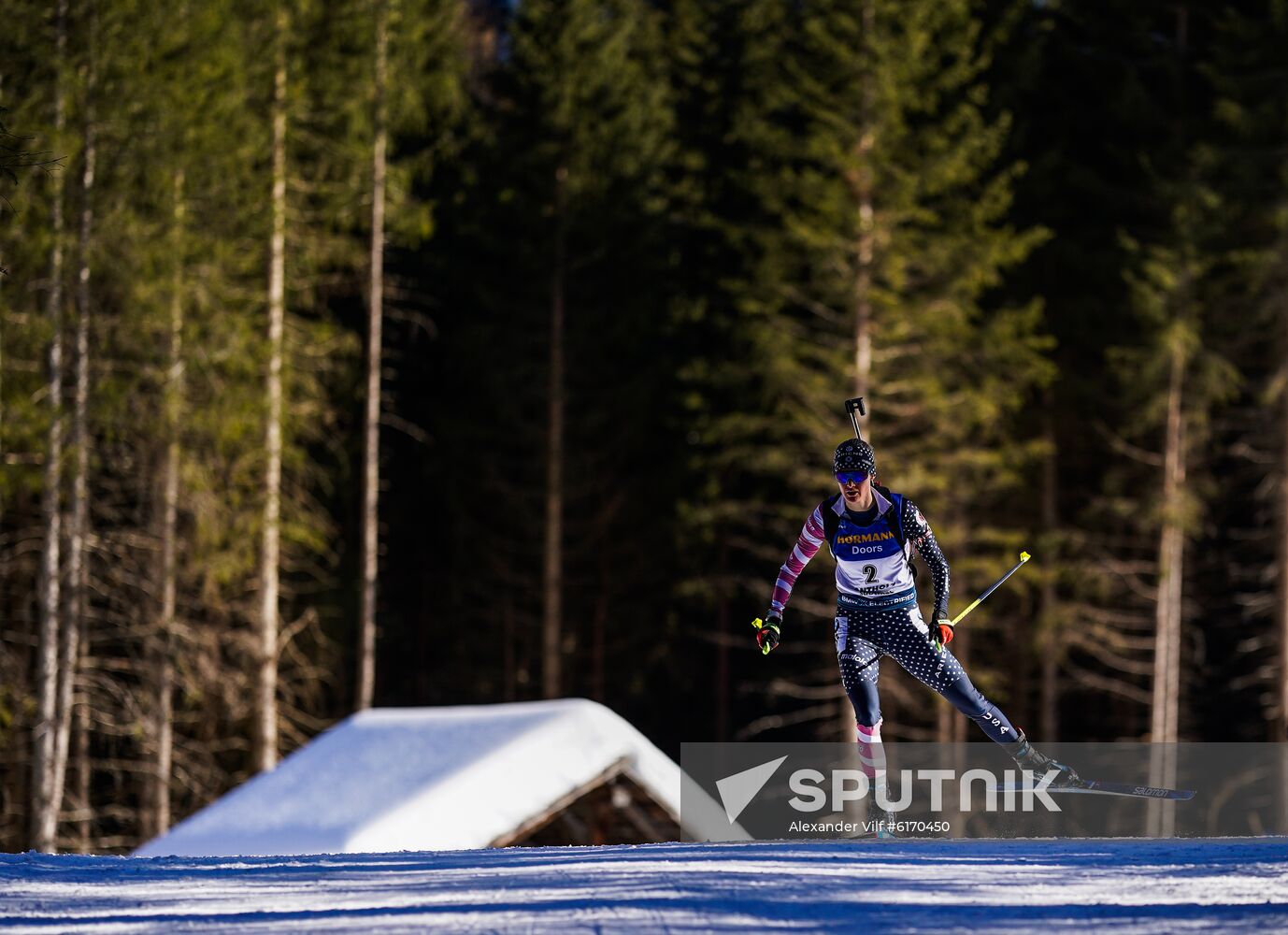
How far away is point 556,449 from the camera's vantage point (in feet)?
92.3

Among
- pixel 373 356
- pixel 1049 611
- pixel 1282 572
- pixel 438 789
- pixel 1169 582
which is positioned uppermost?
pixel 373 356

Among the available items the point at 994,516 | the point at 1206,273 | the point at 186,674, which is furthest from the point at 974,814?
the point at 186,674

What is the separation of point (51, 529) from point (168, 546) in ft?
9.36

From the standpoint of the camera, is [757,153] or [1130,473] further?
[1130,473]

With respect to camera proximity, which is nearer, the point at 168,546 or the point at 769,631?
the point at 769,631

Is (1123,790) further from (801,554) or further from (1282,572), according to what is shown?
(1282,572)

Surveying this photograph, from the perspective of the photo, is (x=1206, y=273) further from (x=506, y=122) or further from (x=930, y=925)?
(x=930, y=925)

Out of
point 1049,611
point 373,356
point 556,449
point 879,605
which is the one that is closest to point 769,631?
point 879,605

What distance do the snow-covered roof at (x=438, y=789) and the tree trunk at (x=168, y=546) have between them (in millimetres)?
5538

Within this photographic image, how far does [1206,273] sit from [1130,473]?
407cm

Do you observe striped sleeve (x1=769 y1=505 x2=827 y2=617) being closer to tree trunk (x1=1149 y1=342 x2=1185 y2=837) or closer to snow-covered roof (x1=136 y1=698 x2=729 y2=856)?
snow-covered roof (x1=136 y1=698 x2=729 y2=856)

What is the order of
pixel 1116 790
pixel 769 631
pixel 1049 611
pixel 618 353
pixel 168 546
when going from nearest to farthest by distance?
pixel 769 631 < pixel 1116 790 < pixel 168 546 < pixel 1049 611 < pixel 618 353

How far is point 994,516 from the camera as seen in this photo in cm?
2830

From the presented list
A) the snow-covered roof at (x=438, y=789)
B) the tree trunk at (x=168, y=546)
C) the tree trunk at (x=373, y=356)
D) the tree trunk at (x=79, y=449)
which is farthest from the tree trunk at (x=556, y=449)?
the snow-covered roof at (x=438, y=789)
